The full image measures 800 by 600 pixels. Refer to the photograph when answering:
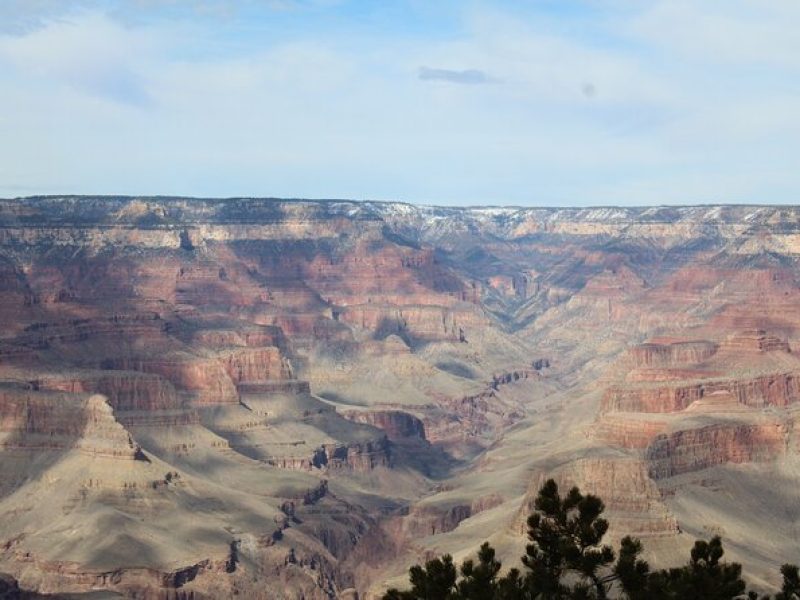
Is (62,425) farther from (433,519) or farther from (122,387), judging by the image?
(433,519)

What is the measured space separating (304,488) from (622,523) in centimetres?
6568

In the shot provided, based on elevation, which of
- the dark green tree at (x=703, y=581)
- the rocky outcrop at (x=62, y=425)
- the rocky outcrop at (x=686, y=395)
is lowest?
the rocky outcrop at (x=62, y=425)

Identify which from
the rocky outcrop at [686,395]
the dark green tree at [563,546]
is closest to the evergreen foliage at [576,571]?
the dark green tree at [563,546]

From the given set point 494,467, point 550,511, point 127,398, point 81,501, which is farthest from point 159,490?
point 550,511

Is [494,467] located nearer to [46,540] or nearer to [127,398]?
[127,398]

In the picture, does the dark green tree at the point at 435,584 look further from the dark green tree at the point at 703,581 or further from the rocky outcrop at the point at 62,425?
the rocky outcrop at the point at 62,425

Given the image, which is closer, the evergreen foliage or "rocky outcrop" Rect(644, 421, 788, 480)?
the evergreen foliage

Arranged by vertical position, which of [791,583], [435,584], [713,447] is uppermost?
[791,583]

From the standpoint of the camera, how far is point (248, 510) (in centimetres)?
16012

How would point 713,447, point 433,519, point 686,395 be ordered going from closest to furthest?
point 713,447 → point 433,519 → point 686,395

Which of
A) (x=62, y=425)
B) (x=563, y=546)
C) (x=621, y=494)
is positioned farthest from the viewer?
(x=62, y=425)

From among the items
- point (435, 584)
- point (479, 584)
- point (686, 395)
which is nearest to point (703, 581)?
point (479, 584)

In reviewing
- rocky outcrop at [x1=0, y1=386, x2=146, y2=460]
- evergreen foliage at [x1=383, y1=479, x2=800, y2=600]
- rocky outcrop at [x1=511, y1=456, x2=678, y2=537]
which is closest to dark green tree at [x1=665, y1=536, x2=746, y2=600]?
evergreen foliage at [x1=383, y1=479, x2=800, y2=600]

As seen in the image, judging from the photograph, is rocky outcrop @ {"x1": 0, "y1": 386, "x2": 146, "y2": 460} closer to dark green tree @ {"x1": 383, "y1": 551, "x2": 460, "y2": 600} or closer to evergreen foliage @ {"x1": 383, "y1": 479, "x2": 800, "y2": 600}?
dark green tree @ {"x1": 383, "y1": 551, "x2": 460, "y2": 600}
